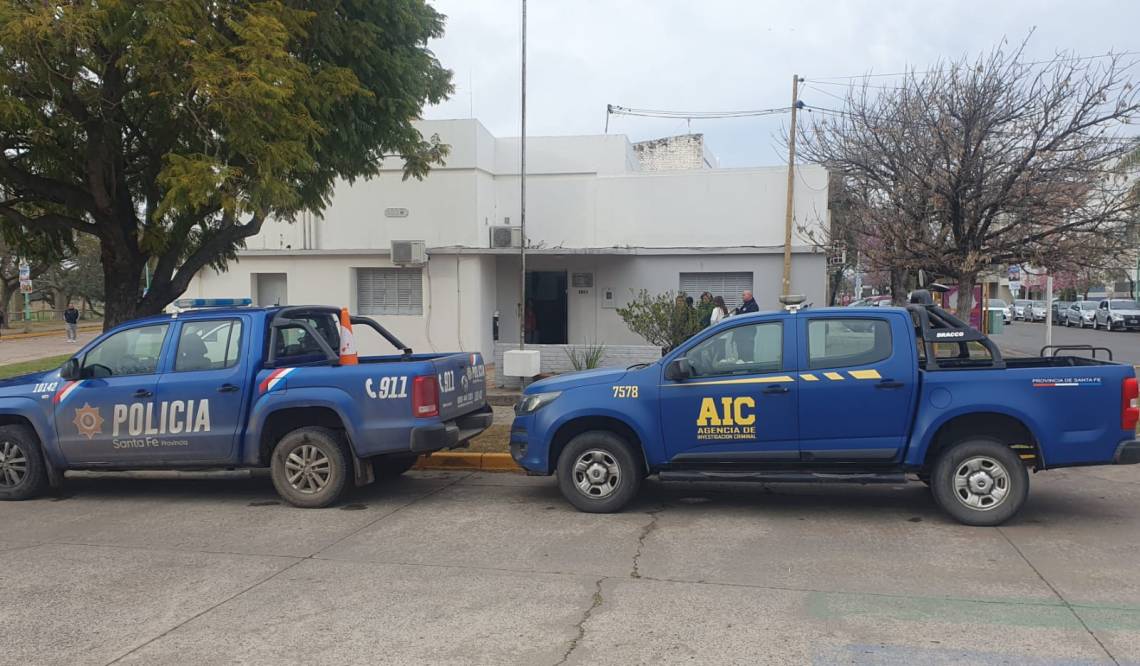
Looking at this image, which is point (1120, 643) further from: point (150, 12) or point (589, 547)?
point (150, 12)

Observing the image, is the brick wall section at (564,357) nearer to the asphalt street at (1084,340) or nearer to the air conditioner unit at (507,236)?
the air conditioner unit at (507,236)

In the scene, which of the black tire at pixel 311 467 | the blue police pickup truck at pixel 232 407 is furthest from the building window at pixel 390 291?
the black tire at pixel 311 467

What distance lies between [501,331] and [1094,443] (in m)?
14.8

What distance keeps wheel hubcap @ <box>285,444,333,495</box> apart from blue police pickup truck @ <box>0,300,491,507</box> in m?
0.01

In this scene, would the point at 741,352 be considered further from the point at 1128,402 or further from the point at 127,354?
the point at 127,354

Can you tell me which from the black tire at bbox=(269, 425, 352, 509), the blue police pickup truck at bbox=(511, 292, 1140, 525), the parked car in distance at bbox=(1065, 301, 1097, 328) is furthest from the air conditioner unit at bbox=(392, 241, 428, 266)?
the parked car in distance at bbox=(1065, 301, 1097, 328)

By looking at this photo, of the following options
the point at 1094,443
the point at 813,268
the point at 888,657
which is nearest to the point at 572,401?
the point at 888,657

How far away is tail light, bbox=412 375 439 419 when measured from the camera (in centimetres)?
751

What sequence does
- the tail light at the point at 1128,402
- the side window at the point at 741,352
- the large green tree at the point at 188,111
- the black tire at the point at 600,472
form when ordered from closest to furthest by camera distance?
the tail light at the point at 1128,402
the side window at the point at 741,352
the black tire at the point at 600,472
the large green tree at the point at 188,111

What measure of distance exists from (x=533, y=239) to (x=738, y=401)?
13.1m

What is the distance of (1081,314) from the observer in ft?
139

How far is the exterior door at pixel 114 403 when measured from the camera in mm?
8031

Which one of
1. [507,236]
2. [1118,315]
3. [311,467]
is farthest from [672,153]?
[1118,315]

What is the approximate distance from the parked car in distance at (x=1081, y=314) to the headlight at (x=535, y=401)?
41338mm
